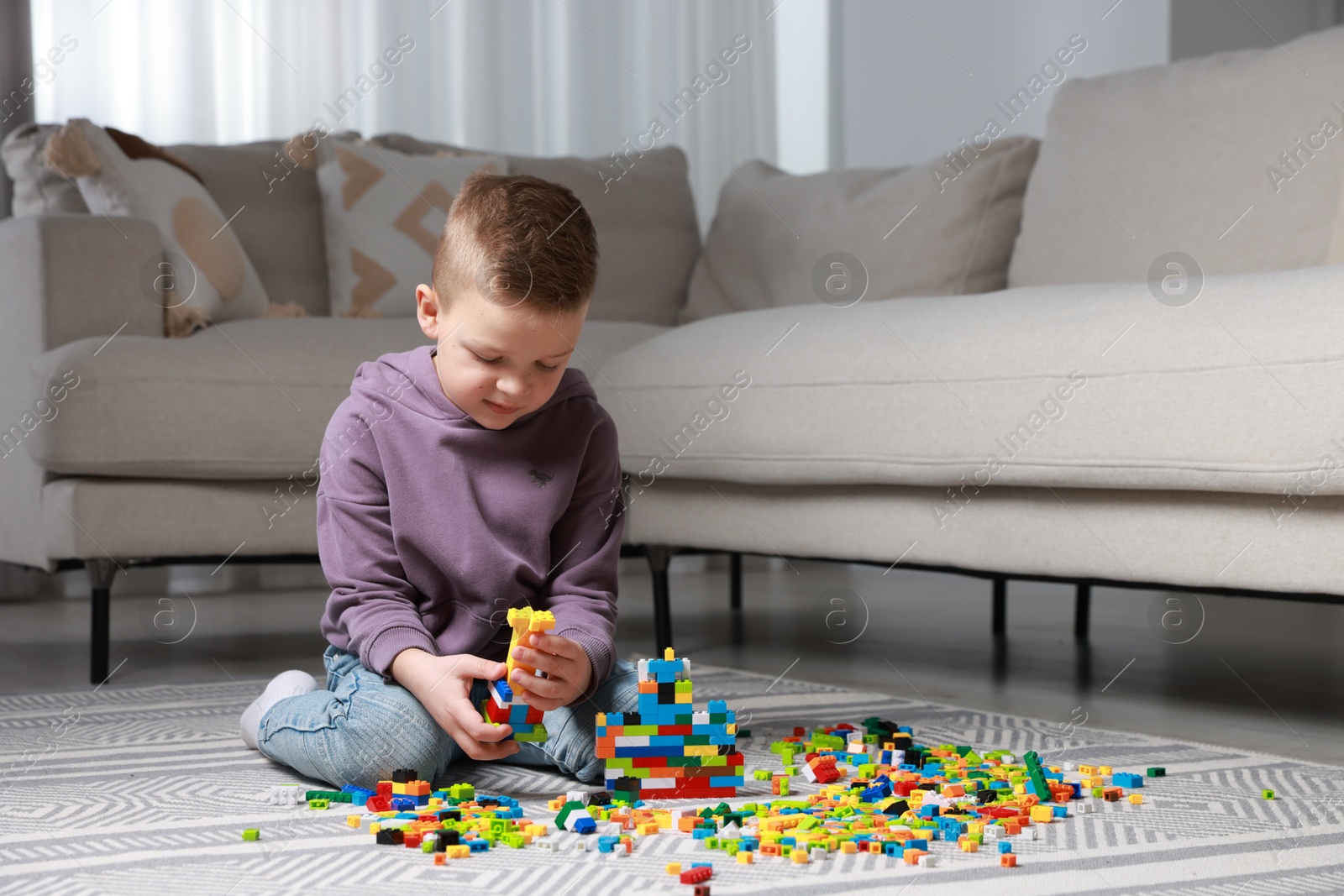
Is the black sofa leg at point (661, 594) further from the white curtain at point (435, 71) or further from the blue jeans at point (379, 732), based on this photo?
the white curtain at point (435, 71)

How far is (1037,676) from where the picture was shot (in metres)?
2.02

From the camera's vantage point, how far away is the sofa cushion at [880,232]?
8.37 ft

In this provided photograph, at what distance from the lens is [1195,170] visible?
2262 millimetres

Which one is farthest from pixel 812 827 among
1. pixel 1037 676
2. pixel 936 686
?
pixel 1037 676

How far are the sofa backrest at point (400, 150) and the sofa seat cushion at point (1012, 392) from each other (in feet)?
2.81

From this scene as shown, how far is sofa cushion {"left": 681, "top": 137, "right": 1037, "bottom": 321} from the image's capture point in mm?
2551

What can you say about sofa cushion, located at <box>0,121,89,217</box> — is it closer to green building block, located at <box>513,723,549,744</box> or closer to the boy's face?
the boy's face

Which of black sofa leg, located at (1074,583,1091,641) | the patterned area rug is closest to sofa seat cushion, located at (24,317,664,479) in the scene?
the patterned area rug

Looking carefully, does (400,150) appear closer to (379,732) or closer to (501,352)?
(501,352)

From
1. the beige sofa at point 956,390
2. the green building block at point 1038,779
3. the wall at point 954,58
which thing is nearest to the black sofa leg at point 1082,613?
the beige sofa at point 956,390

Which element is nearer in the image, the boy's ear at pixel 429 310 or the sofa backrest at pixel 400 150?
the boy's ear at pixel 429 310

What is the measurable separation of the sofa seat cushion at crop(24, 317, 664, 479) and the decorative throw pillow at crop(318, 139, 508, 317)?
505mm

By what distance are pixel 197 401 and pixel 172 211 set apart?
0.57 m

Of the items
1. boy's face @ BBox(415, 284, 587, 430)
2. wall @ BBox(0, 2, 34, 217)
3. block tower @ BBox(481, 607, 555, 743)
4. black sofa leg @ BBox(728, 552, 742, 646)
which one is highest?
wall @ BBox(0, 2, 34, 217)
